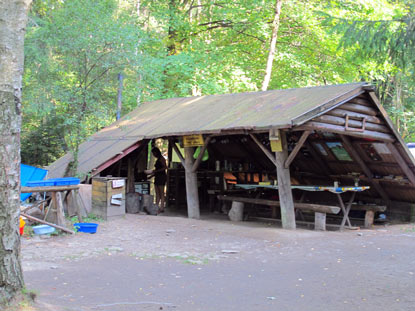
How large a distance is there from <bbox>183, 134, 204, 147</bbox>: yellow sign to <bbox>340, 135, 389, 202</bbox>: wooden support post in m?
3.76

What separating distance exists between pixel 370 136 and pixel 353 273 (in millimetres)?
5174

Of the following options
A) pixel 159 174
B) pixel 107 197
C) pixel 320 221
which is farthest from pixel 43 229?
pixel 320 221

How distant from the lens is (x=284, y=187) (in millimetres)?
10969

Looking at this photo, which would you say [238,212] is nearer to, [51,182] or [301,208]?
[301,208]

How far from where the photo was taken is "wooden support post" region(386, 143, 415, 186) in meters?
12.0

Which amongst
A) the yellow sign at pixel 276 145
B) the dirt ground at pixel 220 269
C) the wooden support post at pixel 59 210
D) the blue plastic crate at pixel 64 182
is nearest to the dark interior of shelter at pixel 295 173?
the yellow sign at pixel 276 145

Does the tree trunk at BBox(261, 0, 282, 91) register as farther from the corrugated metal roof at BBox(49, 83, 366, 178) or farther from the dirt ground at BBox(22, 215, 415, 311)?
the dirt ground at BBox(22, 215, 415, 311)

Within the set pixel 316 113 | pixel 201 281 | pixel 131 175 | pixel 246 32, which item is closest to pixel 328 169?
pixel 316 113

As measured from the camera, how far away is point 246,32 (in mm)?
22672

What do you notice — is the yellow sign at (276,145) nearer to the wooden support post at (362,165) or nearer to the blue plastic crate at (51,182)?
the wooden support post at (362,165)

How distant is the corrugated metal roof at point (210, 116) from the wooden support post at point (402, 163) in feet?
7.09

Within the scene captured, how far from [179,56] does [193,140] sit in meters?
8.72

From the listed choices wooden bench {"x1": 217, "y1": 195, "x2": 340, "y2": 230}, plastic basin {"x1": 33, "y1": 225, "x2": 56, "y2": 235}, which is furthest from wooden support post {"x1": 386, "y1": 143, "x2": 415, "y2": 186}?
plastic basin {"x1": 33, "y1": 225, "x2": 56, "y2": 235}

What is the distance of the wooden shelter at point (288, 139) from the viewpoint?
34.9ft
